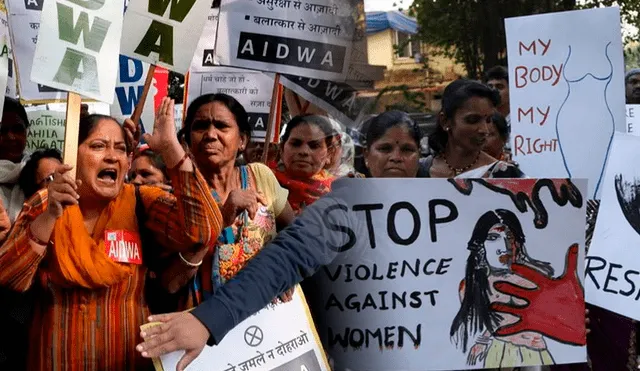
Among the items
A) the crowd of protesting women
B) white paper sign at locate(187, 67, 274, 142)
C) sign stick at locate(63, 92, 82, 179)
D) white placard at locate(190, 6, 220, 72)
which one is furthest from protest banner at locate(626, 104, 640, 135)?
sign stick at locate(63, 92, 82, 179)

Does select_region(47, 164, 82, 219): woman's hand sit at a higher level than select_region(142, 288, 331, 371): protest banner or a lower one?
higher

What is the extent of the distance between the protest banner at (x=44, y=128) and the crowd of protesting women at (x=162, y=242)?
2398 millimetres

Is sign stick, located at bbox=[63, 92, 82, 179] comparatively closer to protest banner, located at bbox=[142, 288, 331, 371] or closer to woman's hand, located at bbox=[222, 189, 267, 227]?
woman's hand, located at bbox=[222, 189, 267, 227]

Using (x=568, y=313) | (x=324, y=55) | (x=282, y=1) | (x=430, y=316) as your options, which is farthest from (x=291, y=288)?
(x=282, y=1)

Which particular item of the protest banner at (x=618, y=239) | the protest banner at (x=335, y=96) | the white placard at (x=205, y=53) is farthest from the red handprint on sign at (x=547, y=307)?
the white placard at (x=205, y=53)

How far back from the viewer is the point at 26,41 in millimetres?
5691

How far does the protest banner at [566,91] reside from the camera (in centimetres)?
459

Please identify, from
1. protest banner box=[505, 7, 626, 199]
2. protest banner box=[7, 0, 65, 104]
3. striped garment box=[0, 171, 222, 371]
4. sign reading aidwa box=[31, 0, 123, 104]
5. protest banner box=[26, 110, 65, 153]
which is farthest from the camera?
protest banner box=[26, 110, 65, 153]

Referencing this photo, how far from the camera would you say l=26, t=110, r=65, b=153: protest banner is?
20.8ft

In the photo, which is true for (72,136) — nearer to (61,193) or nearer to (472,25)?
(61,193)

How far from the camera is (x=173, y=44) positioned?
3.88 meters

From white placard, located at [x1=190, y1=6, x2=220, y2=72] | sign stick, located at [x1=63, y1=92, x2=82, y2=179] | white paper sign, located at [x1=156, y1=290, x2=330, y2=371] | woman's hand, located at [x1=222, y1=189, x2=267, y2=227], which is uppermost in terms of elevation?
white placard, located at [x1=190, y1=6, x2=220, y2=72]

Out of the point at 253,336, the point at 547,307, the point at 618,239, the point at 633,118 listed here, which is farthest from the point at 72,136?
the point at 633,118

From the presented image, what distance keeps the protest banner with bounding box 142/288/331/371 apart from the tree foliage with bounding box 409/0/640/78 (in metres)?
1.20
